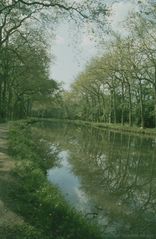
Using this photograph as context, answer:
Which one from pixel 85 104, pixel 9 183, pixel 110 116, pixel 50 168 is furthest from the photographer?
pixel 85 104

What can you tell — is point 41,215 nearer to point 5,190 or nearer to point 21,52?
point 5,190

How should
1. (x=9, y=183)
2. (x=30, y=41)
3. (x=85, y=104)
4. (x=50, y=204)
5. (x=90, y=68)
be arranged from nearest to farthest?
(x=50, y=204) → (x=9, y=183) → (x=30, y=41) → (x=90, y=68) → (x=85, y=104)

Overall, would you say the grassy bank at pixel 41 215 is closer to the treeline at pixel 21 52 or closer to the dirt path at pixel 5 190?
the dirt path at pixel 5 190

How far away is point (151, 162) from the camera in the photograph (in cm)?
2478

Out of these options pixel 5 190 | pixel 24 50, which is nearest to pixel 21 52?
pixel 24 50

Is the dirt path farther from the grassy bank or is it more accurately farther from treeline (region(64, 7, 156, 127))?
treeline (region(64, 7, 156, 127))

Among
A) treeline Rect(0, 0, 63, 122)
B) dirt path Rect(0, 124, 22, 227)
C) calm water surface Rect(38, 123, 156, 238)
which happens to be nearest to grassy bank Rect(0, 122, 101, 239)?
dirt path Rect(0, 124, 22, 227)

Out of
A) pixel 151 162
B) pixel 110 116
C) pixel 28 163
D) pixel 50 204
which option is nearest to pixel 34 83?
pixel 110 116

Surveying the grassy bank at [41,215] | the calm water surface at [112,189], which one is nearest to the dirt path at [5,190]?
the grassy bank at [41,215]

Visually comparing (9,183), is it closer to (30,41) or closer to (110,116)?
(30,41)

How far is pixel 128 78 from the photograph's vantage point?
68.4 meters

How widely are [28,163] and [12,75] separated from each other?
44.7 meters

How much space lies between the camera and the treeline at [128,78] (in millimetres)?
51938

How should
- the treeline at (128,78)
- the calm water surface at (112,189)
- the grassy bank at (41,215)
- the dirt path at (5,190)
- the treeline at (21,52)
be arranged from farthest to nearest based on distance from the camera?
1. the treeline at (128,78)
2. the treeline at (21,52)
3. the calm water surface at (112,189)
4. the dirt path at (5,190)
5. the grassy bank at (41,215)
